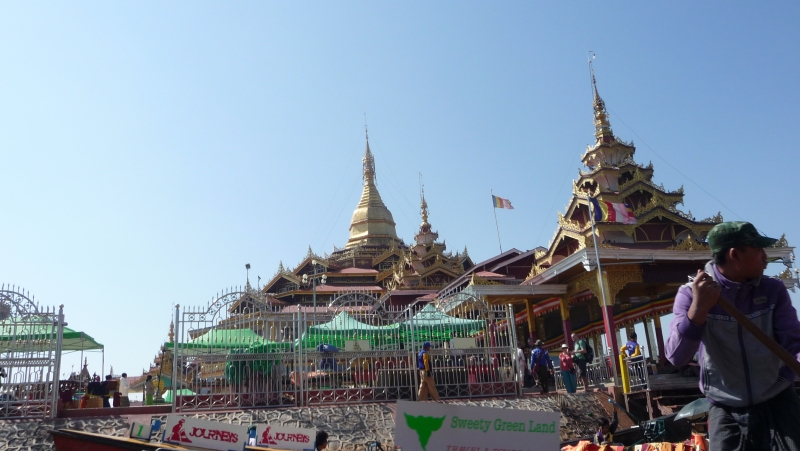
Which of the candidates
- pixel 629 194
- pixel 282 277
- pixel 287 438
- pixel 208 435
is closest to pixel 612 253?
pixel 629 194

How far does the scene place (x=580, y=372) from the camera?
15.3 m

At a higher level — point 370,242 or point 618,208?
point 370,242

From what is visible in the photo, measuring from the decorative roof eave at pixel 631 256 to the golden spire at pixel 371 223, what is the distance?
29327 mm

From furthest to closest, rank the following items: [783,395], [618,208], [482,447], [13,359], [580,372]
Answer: [618,208]
[580,372]
[13,359]
[482,447]
[783,395]

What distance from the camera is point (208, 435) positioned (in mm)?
8031

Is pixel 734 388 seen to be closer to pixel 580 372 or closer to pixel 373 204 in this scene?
pixel 580 372

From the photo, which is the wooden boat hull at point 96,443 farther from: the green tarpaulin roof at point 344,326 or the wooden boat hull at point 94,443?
the green tarpaulin roof at point 344,326

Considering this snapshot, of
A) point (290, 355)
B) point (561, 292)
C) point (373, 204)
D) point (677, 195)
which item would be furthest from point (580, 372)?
point (373, 204)

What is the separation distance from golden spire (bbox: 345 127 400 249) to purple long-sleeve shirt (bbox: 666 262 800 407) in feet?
145

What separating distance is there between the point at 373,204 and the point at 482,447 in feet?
160

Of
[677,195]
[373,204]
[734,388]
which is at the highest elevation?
[373,204]

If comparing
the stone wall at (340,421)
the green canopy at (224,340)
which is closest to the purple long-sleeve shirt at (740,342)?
the stone wall at (340,421)

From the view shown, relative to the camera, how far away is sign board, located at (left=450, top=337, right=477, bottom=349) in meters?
13.9

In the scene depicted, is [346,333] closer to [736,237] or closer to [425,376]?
[425,376]
